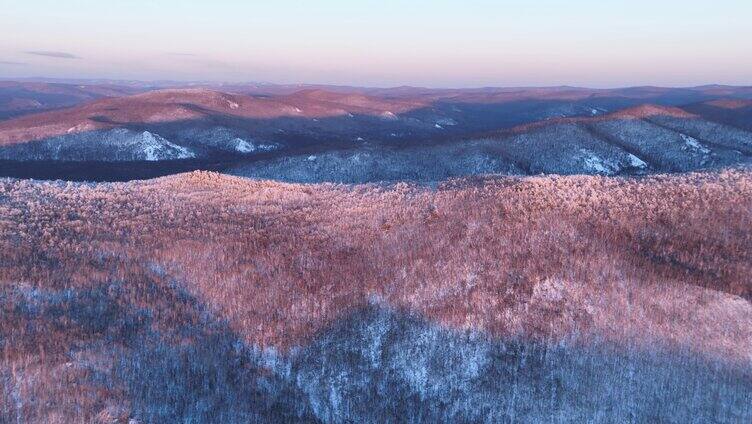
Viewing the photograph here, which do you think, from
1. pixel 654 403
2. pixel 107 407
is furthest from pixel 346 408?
pixel 654 403

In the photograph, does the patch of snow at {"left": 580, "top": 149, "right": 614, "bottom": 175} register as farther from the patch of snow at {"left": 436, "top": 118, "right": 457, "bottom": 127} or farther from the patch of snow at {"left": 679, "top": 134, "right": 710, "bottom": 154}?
the patch of snow at {"left": 436, "top": 118, "right": 457, "bottom": 127}

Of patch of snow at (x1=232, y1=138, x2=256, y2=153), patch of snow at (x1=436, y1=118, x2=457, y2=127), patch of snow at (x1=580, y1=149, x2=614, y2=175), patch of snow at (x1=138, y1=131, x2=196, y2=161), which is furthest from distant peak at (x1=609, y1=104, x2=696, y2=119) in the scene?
patch of snow at (x1=138, y1=131, x2=196, y2=161)

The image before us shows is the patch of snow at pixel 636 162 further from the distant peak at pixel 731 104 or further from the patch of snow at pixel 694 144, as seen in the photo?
the distant peak at pixel 731 104

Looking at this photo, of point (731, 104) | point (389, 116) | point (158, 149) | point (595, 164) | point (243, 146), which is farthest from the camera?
point (389, 116)

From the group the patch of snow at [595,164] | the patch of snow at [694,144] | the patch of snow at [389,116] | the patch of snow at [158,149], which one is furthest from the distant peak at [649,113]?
the patch of snow at [389,116]

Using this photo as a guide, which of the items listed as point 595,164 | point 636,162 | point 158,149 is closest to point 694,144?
point 636,162

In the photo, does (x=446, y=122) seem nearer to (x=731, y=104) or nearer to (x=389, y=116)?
(x=389, y=116)
